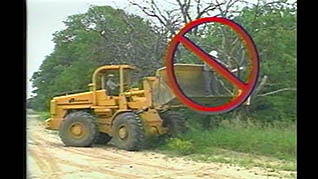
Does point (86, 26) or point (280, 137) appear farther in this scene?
point (86, 26)

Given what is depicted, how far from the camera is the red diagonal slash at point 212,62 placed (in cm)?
239

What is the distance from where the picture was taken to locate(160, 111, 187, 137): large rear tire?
244cm

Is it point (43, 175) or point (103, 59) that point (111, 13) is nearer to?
point (103, 59)

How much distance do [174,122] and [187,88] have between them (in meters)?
0.16

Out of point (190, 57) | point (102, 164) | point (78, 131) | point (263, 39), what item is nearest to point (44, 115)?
point (78, 131)

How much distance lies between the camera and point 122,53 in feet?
8.13

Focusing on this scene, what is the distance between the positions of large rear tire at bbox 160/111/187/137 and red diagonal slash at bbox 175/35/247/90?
10.1 inches

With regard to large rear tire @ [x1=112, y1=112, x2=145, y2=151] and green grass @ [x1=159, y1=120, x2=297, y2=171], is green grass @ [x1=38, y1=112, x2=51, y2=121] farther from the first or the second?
green grass @ [x1=159, y1=120, x2=297, y2=171]

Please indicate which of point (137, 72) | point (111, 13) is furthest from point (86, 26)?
point (137, 72)

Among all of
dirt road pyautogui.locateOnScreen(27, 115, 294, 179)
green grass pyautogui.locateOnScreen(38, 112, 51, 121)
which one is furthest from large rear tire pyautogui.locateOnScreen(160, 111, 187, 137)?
green grass pyautogui.locateOnScreen(38, 112, 51, 121)
